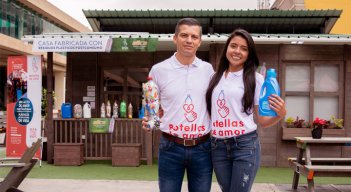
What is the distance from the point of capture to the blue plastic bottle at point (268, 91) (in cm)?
290

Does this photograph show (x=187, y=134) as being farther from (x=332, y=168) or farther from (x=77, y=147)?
(x=77, y=147)

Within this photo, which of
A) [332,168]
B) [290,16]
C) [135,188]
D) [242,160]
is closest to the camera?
[242,160]

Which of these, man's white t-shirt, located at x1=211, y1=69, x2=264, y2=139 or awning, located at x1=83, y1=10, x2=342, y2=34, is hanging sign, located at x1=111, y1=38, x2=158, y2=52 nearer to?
awning, located at x1=83, y1=10, x2=342, y2=34

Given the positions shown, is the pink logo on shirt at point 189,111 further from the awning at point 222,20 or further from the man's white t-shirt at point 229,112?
the awning at point 222,20

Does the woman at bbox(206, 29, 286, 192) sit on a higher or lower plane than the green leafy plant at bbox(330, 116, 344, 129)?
higher

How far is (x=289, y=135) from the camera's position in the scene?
9.66m

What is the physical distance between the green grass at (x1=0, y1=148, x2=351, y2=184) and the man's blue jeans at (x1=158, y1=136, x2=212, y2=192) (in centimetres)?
498

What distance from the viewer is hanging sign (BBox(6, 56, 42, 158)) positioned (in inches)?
365

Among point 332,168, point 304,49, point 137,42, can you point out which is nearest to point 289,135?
point 304,49

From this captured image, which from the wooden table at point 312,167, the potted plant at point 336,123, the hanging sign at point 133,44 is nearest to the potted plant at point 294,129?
the potted plant at point 336,123

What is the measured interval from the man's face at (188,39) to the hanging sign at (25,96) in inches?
268

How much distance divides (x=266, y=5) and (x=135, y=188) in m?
23.7

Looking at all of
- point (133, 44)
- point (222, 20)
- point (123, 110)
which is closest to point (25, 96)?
point (123, 110)

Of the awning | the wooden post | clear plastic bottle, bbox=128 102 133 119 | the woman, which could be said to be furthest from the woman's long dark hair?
the awning
